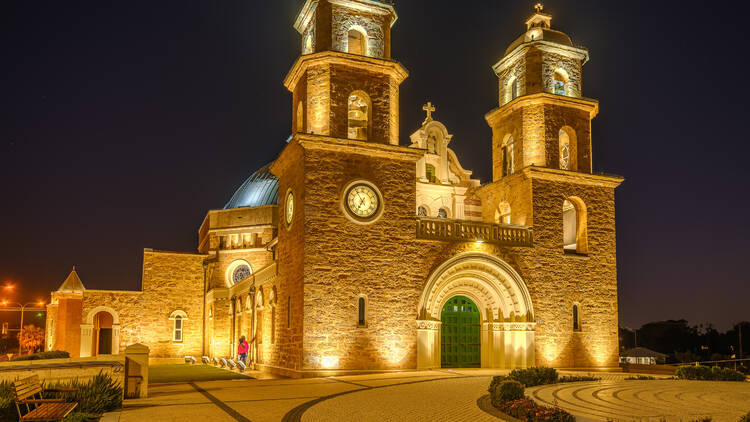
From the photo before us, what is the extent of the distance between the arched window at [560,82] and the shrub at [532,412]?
18472mm

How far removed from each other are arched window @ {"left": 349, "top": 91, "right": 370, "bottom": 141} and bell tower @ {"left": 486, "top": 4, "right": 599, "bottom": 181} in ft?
21.4

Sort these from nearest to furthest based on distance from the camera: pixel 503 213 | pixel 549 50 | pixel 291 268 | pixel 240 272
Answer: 1. pixel 291 268
2. pixel 549 50
3. pixel 503 213
4. pixel 240 272

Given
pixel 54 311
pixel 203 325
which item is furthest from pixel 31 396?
pixel 54 311

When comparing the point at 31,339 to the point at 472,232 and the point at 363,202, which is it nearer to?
the point at 363,202

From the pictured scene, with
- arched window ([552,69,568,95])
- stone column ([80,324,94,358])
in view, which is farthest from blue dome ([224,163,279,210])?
arched window ([552,69,568,95])

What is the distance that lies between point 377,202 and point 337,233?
1965 millimetres

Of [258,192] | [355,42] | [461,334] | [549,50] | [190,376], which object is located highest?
[549,50]

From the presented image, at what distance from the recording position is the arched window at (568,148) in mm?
27655

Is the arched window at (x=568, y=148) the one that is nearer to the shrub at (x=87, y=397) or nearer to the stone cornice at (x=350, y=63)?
the stone cornice at (x=350, y=63)

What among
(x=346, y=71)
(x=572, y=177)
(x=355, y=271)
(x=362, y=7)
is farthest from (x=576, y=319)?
(x=362, y=7)

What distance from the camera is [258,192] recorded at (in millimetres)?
42781

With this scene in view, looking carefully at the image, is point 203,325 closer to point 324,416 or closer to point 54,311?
point 54,311

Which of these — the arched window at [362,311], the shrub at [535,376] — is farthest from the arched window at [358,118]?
the shrub at [535,376]

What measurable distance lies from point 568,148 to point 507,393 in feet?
61.3
